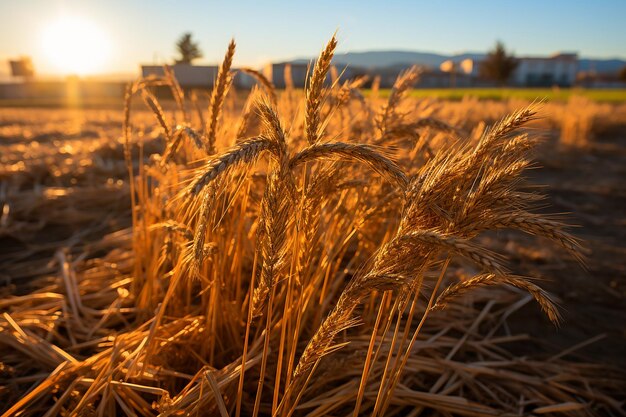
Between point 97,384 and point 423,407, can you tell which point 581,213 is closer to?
point 423,407

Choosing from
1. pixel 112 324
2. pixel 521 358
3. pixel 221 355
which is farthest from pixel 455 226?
pixel 112 324

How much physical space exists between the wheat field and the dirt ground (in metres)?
0.13

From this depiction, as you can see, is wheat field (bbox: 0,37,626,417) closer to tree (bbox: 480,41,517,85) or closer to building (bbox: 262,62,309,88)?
building (bbox: 262,62,309,88)

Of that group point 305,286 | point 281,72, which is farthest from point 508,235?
point 281,72

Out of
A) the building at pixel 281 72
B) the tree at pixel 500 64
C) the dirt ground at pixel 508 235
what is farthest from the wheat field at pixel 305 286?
the tree at pixel 500 64

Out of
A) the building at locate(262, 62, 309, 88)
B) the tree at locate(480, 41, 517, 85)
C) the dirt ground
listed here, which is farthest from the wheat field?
the tree at locate(480, 41, 517, 85)

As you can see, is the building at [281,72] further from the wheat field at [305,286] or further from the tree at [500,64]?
the tree at [500,64]

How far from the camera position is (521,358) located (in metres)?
2.08

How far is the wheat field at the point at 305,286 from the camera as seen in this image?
0.90m

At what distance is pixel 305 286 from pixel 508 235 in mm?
3041

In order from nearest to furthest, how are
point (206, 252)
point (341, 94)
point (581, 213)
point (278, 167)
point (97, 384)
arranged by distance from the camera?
point (278, 167) → point (206, 252) → point (97, 384) → point (341, 94) → point (581, 213)

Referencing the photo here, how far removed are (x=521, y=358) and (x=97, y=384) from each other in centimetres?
192

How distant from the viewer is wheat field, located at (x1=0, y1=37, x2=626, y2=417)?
2.95ft

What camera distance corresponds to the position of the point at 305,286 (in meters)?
1.63
